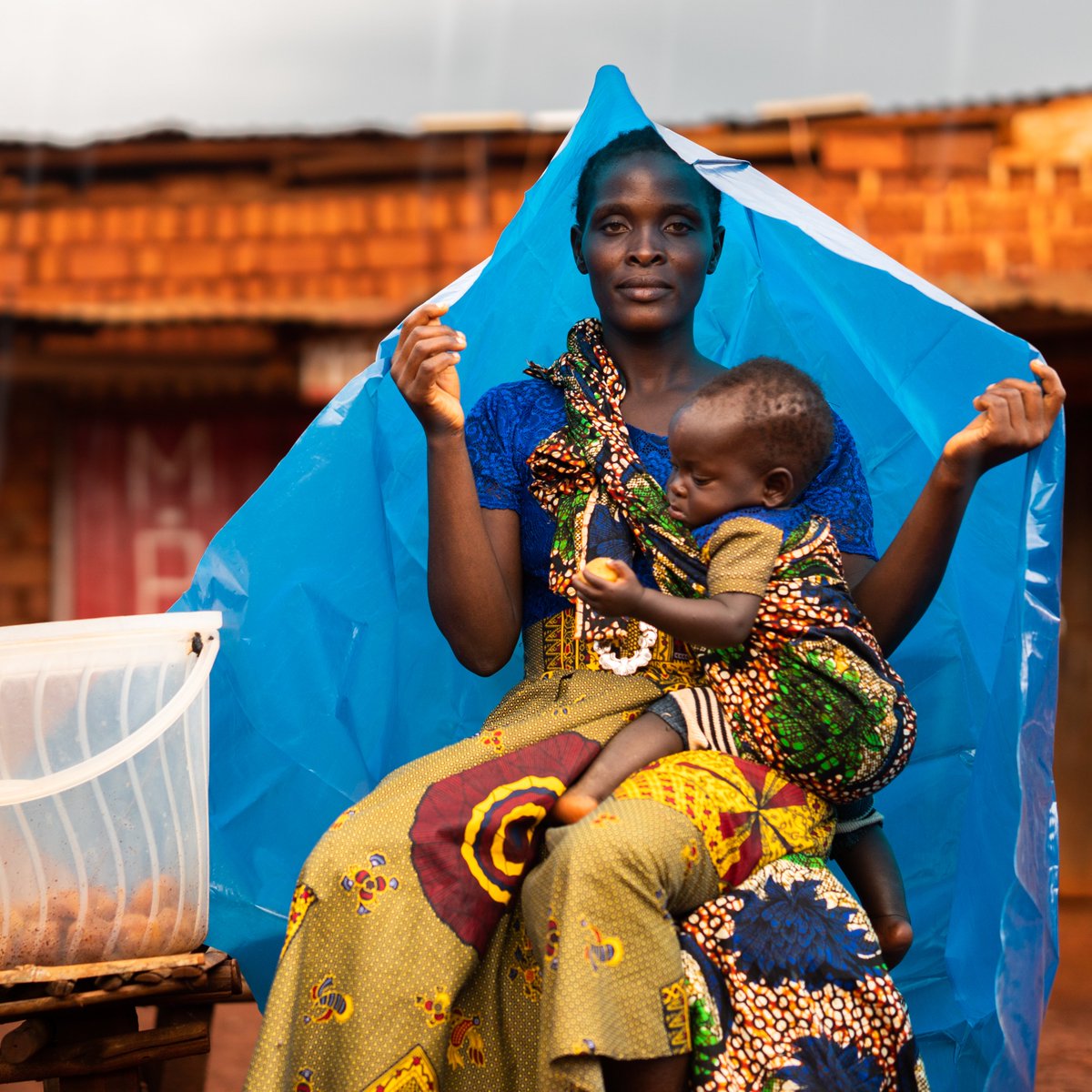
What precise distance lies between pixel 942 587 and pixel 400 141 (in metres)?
4.66

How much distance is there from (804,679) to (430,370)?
2.44ft

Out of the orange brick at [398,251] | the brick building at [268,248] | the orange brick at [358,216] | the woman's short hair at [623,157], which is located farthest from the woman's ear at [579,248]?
the orange brick at [358,216]

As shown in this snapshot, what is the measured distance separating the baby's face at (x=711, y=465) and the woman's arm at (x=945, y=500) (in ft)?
0.94

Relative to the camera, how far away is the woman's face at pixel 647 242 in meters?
2.51

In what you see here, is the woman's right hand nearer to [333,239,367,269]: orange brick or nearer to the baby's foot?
the baby's foot

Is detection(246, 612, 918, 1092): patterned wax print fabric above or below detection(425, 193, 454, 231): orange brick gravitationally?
below

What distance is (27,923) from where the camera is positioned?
7.34 ft

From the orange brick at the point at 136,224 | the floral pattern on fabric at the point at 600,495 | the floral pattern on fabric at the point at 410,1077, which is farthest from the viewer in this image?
the orange brick at the point at 136,224

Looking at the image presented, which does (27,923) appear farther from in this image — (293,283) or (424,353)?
(293,283)

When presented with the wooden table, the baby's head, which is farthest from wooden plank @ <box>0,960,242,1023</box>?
the baby's head

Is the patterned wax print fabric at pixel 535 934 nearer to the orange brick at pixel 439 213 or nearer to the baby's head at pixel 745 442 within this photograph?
the baby's head at pixel 745 442

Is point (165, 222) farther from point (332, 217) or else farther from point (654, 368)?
point (654, 368)

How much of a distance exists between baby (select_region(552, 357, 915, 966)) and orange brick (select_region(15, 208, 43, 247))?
5.39 metres

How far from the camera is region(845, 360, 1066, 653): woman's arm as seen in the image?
223cm
